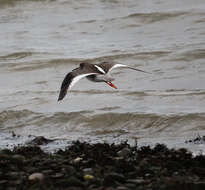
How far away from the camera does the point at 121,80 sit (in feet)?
48.3

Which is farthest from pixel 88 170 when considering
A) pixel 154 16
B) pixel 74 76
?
pixel 154 16

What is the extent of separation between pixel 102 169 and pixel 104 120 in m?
4.49

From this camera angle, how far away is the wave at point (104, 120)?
10.1 metres

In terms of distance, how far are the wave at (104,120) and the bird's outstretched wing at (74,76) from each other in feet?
5.02


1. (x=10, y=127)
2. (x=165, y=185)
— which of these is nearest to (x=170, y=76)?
(x=10, y=127)

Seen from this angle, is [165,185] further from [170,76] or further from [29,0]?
[29,0]

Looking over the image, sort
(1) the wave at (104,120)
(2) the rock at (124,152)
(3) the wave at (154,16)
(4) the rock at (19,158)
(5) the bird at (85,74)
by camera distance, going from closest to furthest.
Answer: (4) the rock at (19,158) → (2) the rock at (124,152) → (5) the bird at (85,74) → (1) the wave at (104,120) → (3) the wave at (154,16)

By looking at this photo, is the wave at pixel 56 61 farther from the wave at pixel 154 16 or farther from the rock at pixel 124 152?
the rock at pixel 124 152

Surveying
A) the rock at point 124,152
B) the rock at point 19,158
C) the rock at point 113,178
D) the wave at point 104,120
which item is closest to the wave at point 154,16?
the wave at point 104,120

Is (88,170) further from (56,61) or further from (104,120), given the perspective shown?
(56,61)

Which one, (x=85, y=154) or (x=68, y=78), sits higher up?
(x=68, y=78)

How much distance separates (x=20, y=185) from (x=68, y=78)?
314 cm

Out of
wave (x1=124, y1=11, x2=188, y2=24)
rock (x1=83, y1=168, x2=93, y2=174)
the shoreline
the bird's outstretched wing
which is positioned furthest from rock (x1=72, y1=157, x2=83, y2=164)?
wave (x1=124, y1=11, x2=188, y2=24)

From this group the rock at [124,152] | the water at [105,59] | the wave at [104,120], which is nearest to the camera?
the rock at [124,152]
